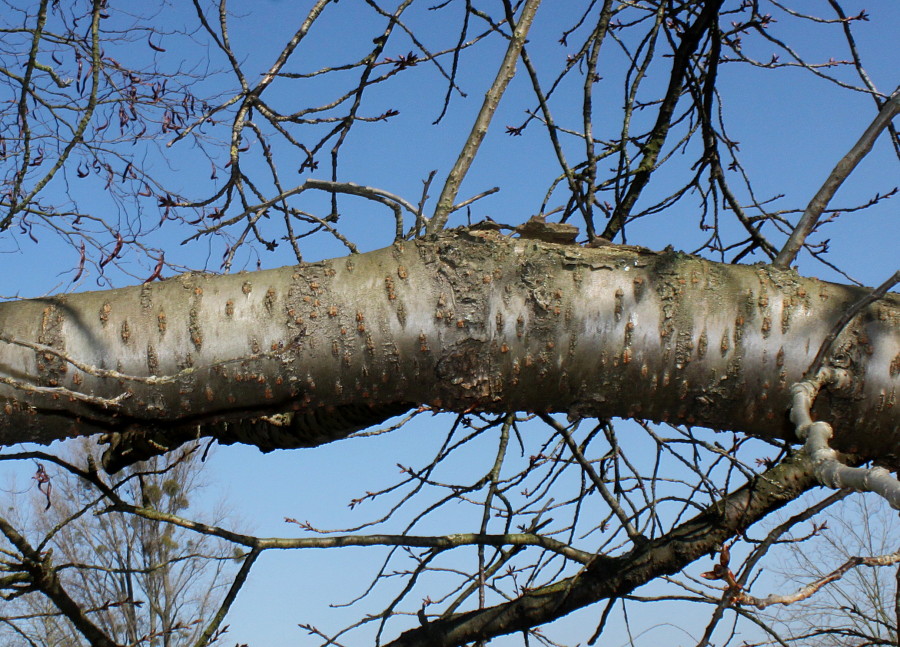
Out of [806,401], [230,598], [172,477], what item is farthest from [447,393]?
[172,477]

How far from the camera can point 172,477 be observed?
11.8 m

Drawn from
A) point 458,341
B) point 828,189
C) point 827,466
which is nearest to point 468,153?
point 458,341

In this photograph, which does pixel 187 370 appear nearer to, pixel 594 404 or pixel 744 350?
pixel 594 404

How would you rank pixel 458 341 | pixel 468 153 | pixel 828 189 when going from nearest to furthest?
pixel 458 341
pixel 828 189
pixel 468 153

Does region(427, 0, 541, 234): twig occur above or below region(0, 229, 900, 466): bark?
above

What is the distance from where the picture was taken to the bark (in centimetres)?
154

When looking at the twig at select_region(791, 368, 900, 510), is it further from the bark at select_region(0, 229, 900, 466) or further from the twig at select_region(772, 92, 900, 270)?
the twig at select_region(772, 92, 900, 270)

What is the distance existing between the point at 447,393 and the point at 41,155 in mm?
2863

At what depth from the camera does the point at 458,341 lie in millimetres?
1533

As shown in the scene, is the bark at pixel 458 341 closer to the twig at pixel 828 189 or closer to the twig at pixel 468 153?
the twig at pixel 828 189

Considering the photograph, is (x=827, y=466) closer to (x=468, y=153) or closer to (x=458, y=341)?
(x=458, y=341)

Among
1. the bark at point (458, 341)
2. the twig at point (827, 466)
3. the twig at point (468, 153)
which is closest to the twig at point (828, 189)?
the bark at point (458, 341)

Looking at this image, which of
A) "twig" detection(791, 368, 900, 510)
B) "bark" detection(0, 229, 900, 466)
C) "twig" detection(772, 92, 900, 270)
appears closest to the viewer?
"twig" detection(791, 368, 900, 510)

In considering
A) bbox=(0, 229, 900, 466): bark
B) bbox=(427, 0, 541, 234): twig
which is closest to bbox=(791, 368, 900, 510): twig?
bbox=(0, 229, 900, 466): bark
